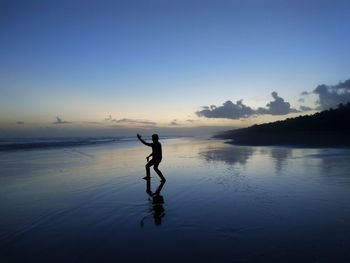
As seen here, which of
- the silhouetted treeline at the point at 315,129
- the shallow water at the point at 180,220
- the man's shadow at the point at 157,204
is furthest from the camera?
the silhouetted treeline at the point at 315,129

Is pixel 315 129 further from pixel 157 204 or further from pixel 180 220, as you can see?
pixel 180 220

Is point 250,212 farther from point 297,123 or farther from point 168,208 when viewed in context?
point 297,123

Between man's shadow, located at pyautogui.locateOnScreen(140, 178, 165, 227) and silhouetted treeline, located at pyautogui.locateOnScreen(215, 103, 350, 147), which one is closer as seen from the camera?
man's shadow, located at pyautogui.locateOnScreen(140, 178, 165, 227)

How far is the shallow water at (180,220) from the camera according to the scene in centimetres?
651

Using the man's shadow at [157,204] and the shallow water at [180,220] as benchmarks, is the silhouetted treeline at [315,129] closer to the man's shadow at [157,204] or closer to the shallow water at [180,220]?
the shallow water at [180,220]

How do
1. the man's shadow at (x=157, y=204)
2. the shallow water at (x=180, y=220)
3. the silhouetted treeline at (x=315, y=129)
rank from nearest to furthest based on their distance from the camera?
the shallow water at (x=180, y=220) → the man's shadow at (x=157, y=204) → the silhouetted treeline at (x=315, y=129)

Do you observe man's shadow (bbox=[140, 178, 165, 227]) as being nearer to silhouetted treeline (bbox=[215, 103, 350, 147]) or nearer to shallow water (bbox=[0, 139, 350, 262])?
shallow water (bbox=[0, 139, 350, 262])

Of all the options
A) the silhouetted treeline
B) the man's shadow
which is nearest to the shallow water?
the man's shadow

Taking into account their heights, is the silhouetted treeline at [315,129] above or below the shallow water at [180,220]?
above

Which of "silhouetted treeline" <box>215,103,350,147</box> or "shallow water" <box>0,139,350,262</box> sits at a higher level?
"silhouetted treeline" <box>215,103,350,147</box>

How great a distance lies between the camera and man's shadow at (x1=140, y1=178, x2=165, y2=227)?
9.02m

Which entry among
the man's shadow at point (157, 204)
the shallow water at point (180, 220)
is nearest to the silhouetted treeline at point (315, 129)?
the shallow water at point (180, 220)

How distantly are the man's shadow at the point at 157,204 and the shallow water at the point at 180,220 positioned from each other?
0.11 feet

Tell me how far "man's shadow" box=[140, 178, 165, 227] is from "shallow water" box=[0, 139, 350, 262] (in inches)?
1.4
